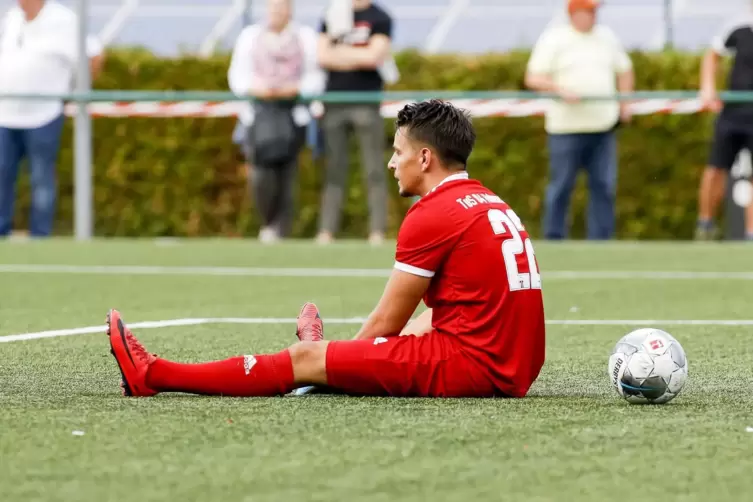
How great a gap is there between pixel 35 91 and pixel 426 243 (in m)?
10.6

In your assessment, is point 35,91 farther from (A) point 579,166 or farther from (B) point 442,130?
(B) point 442,130

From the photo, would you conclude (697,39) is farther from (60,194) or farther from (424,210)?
(424,210)

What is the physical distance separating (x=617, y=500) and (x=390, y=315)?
75.2 inches

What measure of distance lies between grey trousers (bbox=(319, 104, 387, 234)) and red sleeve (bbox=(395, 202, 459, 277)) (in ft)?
29.6

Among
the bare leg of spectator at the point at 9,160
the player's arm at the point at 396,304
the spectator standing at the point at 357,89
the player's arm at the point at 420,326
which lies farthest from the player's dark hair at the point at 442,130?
the bare leg of spectator at the point at 9,160

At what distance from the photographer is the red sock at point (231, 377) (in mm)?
5441

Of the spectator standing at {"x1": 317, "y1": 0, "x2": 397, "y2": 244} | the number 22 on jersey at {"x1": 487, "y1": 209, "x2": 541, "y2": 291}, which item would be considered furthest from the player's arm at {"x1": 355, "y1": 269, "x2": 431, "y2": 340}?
the spectator standing at {"x1": 317, "y1": 0, "x2": 397, "y2": 244}

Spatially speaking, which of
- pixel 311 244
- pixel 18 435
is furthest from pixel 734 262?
pixel 18 435

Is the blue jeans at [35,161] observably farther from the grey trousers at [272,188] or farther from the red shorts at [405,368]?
the red shorts at [405,368]

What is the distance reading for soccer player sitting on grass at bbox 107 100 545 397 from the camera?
214 inches

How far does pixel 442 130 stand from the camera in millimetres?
5594

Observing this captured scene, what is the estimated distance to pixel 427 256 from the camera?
17.9 ft

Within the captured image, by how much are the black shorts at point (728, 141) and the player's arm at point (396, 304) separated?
952 centimetres

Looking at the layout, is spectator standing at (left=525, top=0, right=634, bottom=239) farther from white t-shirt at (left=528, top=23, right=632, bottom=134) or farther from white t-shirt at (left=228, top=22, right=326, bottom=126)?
white t-shirt at (left=228, top=22, right=326, bottom=126)
